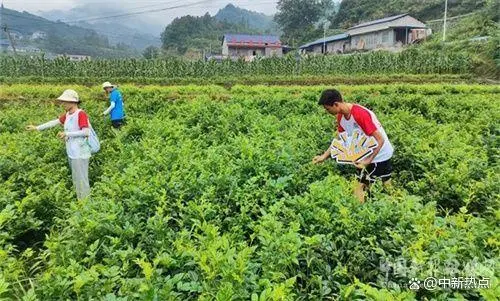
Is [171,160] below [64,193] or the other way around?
the other way around

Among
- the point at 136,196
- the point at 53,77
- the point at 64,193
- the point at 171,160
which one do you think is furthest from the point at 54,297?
the point at 53,77

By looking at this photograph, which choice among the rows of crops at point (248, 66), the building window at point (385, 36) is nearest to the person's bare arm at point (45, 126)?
the rows of crops at point (248, 66)

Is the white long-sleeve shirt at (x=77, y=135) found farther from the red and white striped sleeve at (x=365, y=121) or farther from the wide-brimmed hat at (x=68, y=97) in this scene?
the red and white striped sleeve at (x=365, y=121)

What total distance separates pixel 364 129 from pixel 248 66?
29168mm

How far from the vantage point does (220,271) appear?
232 centimetres

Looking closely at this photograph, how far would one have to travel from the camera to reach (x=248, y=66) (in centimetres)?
3294

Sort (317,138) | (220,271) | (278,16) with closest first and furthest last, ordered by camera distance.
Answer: (220,271) < (317,138) < (278,16)

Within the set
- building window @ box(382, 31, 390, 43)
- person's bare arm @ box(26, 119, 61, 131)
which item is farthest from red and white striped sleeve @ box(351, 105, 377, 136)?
building window @ box(382, 31, 390, 43)

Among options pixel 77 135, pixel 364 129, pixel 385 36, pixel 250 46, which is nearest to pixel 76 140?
pixel 77 135

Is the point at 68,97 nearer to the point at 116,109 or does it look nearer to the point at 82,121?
the point at 82,121

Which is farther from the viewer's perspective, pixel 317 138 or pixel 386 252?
pixel 317 138

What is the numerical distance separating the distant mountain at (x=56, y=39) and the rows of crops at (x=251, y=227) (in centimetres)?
7501

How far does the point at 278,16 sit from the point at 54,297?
79525 mm

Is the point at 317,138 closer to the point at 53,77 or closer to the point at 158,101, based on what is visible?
the point at 158,101
